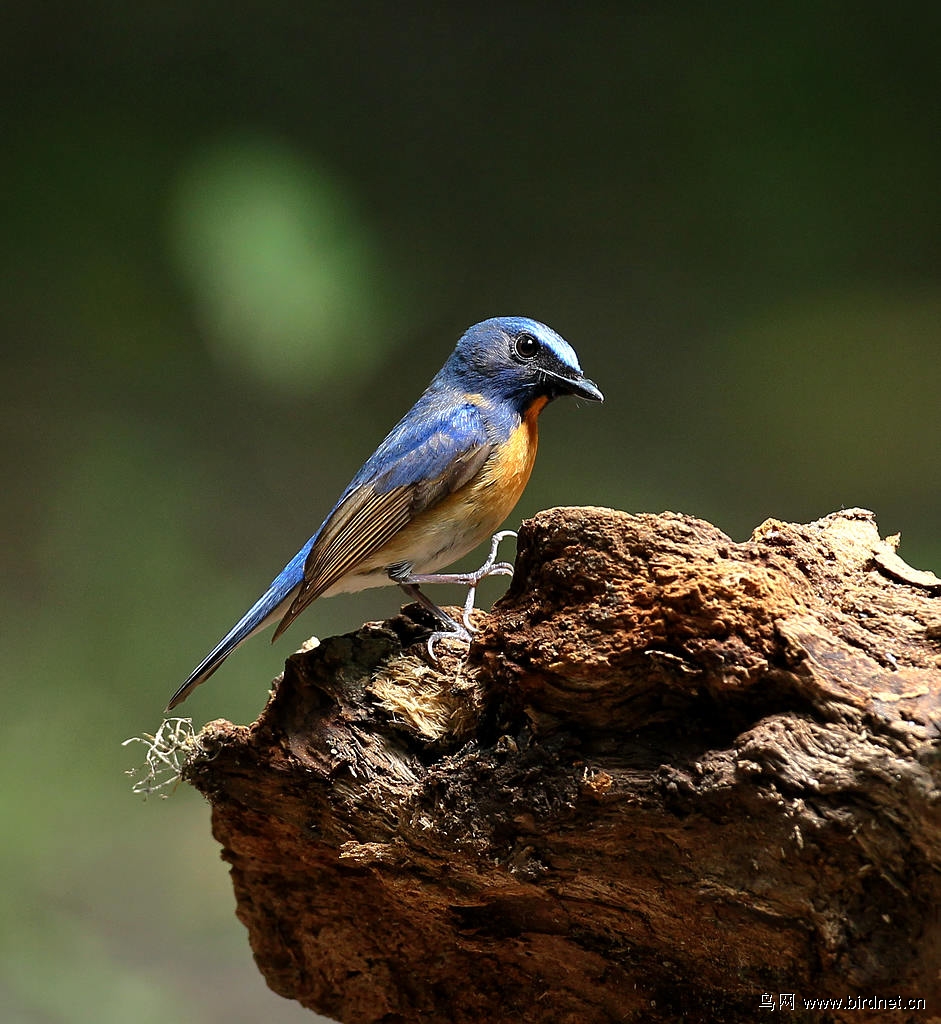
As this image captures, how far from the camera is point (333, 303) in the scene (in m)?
3.91

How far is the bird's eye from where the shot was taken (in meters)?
2.85

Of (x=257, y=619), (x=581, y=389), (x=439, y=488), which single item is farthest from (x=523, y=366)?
(x=257, y=619)

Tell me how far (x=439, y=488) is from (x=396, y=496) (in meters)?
0.11

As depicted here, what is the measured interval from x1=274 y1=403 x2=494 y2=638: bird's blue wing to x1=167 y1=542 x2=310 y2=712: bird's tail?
9 centimetres

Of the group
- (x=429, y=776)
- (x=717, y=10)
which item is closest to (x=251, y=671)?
(x=429, y=776)

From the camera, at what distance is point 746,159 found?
394cm

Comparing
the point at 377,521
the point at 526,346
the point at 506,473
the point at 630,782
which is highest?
the point at 526,346

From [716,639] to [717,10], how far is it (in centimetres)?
298

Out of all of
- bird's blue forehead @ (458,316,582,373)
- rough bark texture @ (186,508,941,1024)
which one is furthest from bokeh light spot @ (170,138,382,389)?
rough bark texture @ (186,508,941,1024)

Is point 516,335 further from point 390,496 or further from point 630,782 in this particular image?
point 630,782

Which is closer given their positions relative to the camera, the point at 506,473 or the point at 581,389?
the point at 506,473

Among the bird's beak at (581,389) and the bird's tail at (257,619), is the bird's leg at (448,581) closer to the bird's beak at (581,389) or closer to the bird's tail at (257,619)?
the bird's tail at (257,619)

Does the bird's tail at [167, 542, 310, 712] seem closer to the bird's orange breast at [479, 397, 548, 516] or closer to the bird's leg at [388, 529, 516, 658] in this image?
the bird's leg at [388, 529, 516, 658]

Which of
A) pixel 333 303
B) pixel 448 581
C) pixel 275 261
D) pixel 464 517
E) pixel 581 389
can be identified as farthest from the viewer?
pixel 333 303
